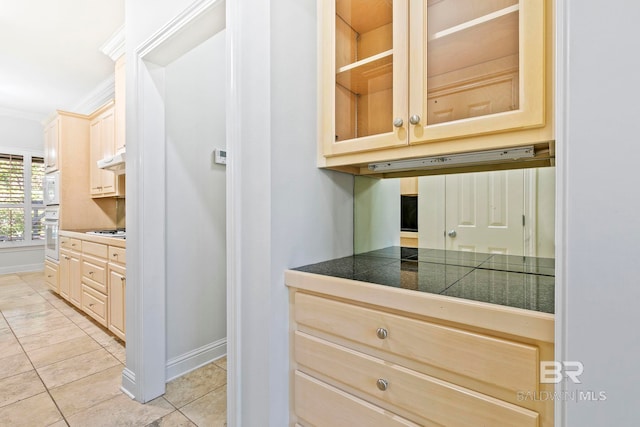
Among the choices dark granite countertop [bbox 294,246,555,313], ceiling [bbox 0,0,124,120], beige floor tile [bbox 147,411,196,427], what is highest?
ceiling [bbox 0,0,124,120]

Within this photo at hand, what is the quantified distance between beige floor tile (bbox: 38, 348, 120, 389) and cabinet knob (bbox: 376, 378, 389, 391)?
209 centimetres

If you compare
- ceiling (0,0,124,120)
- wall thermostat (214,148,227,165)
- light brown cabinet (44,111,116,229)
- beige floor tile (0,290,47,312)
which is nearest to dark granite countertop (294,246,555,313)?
wall thermostat (214,148,227,165)

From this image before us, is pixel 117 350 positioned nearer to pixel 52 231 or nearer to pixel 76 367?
pixel 76 367

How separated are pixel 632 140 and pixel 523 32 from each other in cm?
52

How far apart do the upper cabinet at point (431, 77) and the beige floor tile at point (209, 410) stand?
1413 millimetres

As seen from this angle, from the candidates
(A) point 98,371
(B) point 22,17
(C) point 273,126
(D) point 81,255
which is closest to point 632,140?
(C) point 273,126

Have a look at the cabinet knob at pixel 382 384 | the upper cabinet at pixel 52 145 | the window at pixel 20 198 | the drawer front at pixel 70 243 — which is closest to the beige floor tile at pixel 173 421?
the cabinet knob at pixel 382 384

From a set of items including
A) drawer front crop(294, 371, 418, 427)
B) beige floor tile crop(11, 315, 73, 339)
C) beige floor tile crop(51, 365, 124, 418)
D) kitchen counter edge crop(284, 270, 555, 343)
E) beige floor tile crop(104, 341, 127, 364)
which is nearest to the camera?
kitchen counter edge crop(284, 270, 555, 343)

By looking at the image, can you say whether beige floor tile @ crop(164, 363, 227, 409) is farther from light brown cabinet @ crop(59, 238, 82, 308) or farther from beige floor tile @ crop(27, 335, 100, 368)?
light brown cabinet @ crop(59, 238, 82, 308)

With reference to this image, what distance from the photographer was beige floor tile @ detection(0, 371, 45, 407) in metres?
1.76

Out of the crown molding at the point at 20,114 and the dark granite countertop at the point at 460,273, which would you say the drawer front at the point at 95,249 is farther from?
the crown molding at the point at 20,114

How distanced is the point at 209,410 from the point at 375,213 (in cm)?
139

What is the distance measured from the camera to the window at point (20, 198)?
4.97 meters

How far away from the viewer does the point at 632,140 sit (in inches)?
20.2
